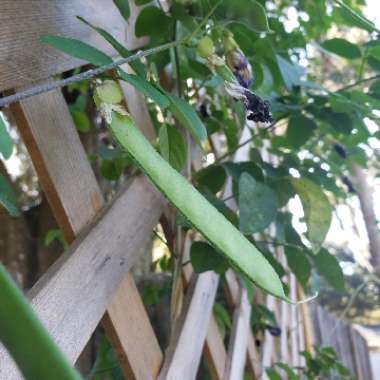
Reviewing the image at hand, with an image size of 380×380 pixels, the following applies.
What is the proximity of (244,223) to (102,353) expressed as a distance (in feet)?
1.57

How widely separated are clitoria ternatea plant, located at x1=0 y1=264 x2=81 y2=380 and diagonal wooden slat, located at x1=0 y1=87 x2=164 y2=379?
0.38m

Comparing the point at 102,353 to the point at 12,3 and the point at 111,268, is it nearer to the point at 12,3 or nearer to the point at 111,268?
the point at 111,268

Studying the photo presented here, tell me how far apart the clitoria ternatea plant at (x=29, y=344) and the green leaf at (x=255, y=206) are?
63 centimetres

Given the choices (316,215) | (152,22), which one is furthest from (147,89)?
(316,215)

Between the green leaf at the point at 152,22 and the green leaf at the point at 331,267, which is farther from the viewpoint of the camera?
the green leaf at the point at 331,267

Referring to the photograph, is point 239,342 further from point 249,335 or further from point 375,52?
point 375,52


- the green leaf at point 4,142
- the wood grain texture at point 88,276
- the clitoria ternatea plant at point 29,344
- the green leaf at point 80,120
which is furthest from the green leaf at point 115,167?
the clitoria ternatea plant at point 29,344

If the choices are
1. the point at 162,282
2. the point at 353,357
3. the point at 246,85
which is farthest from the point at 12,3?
the point at 353,357

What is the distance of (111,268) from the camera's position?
690 mm

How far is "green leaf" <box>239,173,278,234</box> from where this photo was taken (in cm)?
81

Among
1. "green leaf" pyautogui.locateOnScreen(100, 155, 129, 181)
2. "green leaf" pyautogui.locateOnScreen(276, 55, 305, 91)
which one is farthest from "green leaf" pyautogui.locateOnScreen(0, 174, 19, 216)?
"green leaf" pyautogui.locateOnScreen(276, 55, 305, 91)

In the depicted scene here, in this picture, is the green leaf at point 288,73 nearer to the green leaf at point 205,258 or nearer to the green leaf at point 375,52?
the green leaf at point 375,52

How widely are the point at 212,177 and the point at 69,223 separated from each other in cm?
47

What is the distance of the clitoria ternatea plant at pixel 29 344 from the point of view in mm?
164
